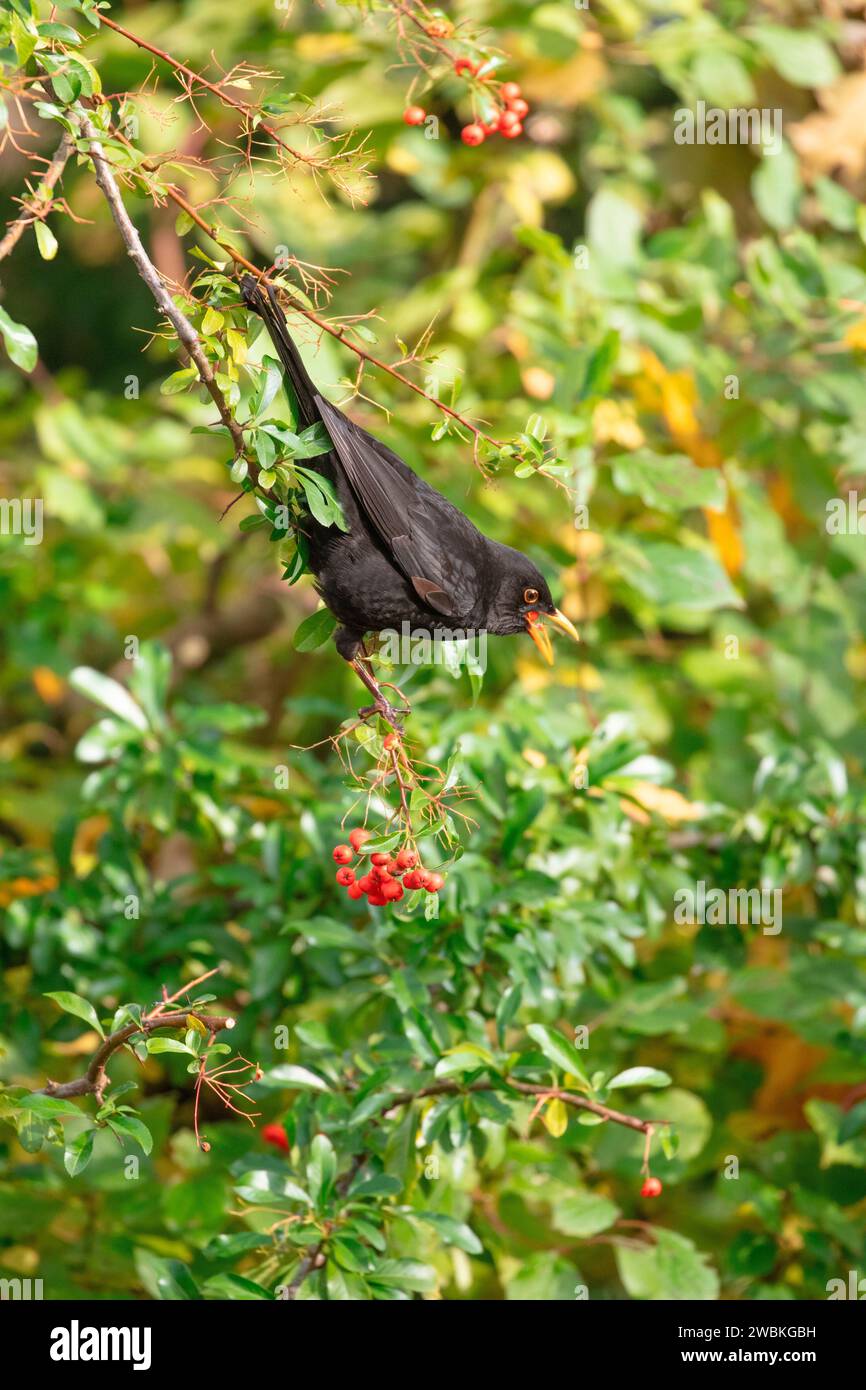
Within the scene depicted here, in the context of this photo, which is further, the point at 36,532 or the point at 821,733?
the point at 36,532

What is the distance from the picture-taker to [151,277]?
143 centimetres

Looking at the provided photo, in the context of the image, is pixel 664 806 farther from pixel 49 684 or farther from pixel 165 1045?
pixel 49 684

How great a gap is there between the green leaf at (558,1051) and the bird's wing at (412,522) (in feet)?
1.97

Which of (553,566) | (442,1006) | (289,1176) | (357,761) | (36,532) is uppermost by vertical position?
(36,532)

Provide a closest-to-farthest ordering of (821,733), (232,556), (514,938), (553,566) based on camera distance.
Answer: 1. (514,938)
2. (553,566)
3. (821,733)
4. (232,556)

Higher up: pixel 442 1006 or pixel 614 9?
pixel 614 9

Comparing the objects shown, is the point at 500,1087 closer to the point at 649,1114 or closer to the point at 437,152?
the point at 649,1114

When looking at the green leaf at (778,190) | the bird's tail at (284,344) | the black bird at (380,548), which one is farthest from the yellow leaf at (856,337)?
the bird's tail at (284,344)

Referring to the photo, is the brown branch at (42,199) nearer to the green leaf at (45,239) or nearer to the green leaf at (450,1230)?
the green leaf at (45,239)

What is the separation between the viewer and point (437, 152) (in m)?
4.40

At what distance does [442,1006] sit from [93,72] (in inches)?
58.7

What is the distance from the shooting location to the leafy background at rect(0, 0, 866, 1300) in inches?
87.5

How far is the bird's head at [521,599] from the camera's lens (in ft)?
6.79

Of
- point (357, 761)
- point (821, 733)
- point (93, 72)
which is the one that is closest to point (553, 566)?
point (357, 761)
